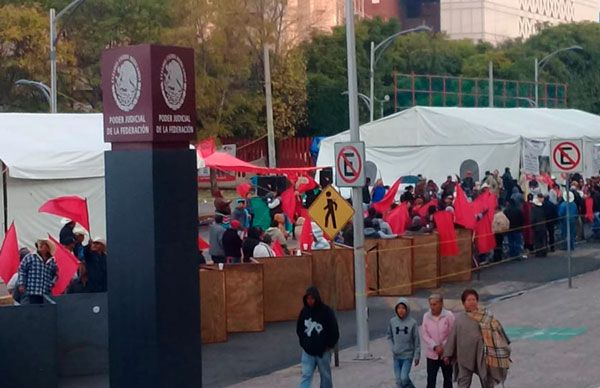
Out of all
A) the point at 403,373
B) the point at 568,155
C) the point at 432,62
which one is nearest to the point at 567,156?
the point at 568,155

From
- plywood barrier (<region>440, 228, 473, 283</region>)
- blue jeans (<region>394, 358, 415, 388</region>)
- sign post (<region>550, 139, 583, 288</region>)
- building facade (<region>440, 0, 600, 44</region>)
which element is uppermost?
building facade (<region>440, 0, 600, 44</region>)

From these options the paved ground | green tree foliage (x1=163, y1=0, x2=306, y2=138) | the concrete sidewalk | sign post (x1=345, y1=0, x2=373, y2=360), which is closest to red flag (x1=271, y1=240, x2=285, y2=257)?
the paved ground

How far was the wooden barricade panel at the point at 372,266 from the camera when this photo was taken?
75.6 ft

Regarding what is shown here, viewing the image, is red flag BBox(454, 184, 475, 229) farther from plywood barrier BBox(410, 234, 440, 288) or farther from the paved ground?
plywood barrier BBox(410, 234, 440, 288)

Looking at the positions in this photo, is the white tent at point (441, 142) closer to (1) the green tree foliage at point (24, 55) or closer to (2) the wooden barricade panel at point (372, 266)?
(2) the wooden barricade panel at point (372, 266)

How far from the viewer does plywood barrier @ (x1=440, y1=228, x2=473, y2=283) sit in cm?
2519

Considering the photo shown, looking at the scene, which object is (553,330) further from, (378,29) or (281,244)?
(378,29)

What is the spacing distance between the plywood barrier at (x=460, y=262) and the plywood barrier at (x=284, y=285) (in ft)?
17.2

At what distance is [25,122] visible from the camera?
28.4 meters

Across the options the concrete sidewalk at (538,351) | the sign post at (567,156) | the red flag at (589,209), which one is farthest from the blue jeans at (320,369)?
the red flag at (589,209)

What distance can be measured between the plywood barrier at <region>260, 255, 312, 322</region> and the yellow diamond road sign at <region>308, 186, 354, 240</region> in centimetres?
287

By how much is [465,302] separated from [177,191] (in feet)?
10.9

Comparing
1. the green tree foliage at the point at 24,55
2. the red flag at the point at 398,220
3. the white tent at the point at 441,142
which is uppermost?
the green tree foliage at the point at 24,55

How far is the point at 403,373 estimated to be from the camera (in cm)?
1362
